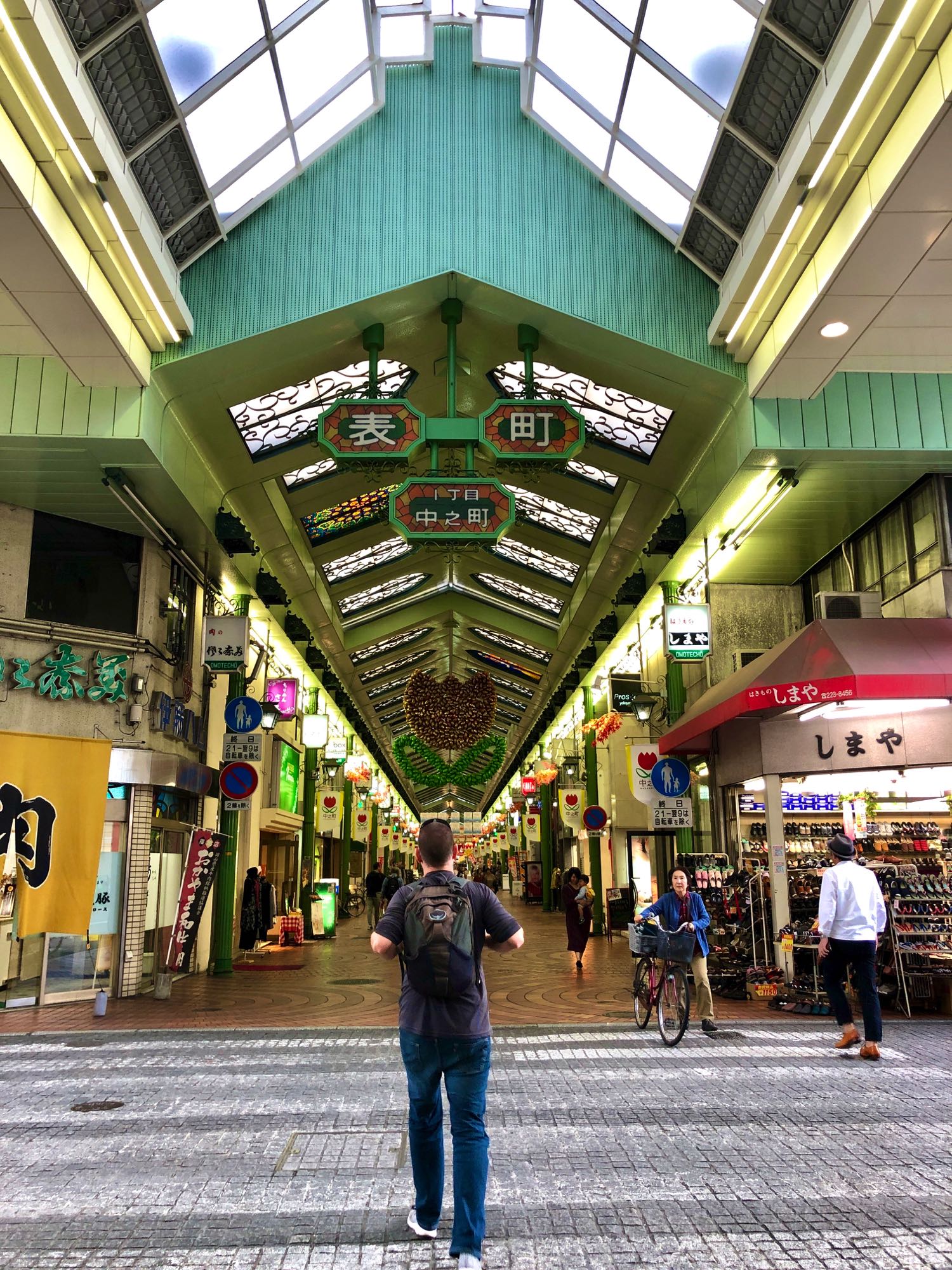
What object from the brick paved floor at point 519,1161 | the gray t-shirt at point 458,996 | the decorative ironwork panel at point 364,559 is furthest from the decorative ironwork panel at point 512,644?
the gray t-shirt at point 458,996

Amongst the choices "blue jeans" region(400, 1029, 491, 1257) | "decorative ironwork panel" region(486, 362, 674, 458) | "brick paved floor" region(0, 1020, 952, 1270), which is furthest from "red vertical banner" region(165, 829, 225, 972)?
"blue jeans" region(400, 1029, 491, 1257)

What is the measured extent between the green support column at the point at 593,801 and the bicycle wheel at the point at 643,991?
1213cm

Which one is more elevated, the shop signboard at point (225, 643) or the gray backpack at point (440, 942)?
the shop signboard at point (225, 643)

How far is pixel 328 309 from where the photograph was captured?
34.2 ft

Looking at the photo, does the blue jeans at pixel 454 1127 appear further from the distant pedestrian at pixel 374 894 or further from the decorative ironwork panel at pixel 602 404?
the distant pedestrian at pixel 374 894

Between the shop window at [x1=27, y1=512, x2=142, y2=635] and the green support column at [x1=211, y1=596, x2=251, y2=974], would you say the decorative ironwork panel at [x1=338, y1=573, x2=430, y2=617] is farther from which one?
the shop window at [x1=27, y1=512, x2=142, y2=635]

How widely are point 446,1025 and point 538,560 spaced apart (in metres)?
16.2

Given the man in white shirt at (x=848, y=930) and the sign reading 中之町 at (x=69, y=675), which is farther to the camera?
the sign reading 中之町 at (x=69, y=675)

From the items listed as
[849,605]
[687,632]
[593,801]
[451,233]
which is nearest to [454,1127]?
[451,233]

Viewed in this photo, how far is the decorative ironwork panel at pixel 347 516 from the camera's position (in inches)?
645

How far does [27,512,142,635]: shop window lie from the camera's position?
11680 mm

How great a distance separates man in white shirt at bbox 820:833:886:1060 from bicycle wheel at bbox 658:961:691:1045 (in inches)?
44.8

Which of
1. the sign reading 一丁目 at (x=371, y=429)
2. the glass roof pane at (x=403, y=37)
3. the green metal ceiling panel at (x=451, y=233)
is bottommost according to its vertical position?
the sign reading 一丁目 at (x=371, y=429)

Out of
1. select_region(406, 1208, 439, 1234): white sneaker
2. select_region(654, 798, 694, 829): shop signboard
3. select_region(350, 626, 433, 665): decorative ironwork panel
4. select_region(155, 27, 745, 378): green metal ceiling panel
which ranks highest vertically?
select_region(155, 27, 745, 378): green metal ceiling panel
